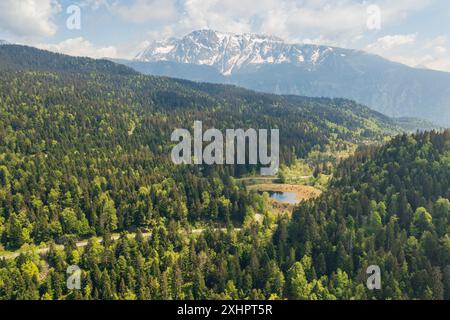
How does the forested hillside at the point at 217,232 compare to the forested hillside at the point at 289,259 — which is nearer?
the forested hillside at the point at 289,259

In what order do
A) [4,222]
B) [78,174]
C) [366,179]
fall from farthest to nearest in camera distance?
[78,174] < [366,179] < [4,222]

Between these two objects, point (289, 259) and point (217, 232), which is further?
point (217, 232)

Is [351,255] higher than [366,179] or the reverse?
the reverse

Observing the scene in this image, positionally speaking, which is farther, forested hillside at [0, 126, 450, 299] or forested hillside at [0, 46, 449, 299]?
forested hillside at [0, 46, 449, 299]

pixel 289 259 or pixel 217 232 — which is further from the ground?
pixel 217 232

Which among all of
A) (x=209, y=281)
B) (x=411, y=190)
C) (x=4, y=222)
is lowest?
(x=209, y=281)
